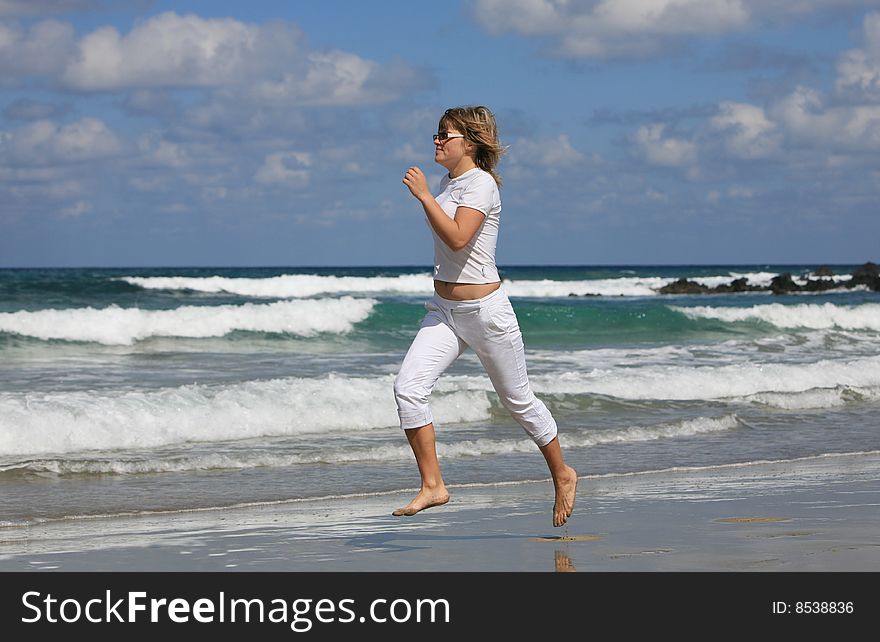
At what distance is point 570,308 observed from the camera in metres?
27.9

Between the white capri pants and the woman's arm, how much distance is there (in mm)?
347

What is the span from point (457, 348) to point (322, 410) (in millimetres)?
5952

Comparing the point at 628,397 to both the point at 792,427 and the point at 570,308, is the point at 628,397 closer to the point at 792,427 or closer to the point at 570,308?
the point at 792,427

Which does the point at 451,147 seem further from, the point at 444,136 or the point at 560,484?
the point at 560,484

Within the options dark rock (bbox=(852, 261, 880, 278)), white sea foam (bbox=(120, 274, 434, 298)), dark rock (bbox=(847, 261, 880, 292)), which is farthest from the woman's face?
dark rock (bbox=(852, 261, 880, 278))

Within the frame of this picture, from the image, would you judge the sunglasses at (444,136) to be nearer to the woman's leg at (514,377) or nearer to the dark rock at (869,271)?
the woman's leg at (514,377)

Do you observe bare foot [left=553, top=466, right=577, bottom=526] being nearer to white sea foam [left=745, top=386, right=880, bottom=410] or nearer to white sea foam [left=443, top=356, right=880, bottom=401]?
white sea foam [left=443, top=356, right=880, bottom=401]

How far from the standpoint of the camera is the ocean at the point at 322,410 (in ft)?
27.8

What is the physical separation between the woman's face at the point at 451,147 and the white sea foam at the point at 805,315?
24.7 meters

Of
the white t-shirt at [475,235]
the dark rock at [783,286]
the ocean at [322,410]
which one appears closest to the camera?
the white t-shirt at [475,235]

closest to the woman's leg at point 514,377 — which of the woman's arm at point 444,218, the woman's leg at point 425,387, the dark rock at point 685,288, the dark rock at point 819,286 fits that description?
the woman's leg at point 425,387

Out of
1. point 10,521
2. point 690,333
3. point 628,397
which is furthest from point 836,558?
point 690,333

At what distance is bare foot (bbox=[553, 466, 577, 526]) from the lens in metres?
5.96

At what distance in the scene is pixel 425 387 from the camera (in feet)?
18.3
